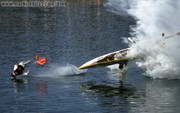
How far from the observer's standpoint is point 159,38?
57312mm

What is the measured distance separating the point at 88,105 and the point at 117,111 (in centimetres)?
326

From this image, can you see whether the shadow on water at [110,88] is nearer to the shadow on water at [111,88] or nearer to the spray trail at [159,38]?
the shadow on water at [111,88]

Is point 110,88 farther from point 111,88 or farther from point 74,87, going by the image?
point 74,87

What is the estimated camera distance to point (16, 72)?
55.5m

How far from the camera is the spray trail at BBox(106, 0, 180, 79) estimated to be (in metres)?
56.6

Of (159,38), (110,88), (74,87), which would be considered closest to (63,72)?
(74,87)

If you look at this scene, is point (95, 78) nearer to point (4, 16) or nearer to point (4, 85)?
point (4, 85)

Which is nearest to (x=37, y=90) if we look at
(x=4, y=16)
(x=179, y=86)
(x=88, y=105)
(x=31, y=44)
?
(x=88, y=105)

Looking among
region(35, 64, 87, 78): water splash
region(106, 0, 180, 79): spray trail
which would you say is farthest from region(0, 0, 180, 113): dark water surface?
region(106, 0, 180, 79): spray trail

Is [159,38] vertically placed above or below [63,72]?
above

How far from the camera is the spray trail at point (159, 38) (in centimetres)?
5662

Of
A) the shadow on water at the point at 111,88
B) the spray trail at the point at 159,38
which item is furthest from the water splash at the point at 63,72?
the spray trail at the point at 159,38

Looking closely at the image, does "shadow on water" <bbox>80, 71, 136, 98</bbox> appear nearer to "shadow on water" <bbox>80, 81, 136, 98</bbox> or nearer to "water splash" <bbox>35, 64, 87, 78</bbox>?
"shadow on water" <bbox>80, 81, 136, 98</bbox>

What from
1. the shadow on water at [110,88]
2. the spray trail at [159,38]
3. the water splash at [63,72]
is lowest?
the shadow on water at [110,88]
